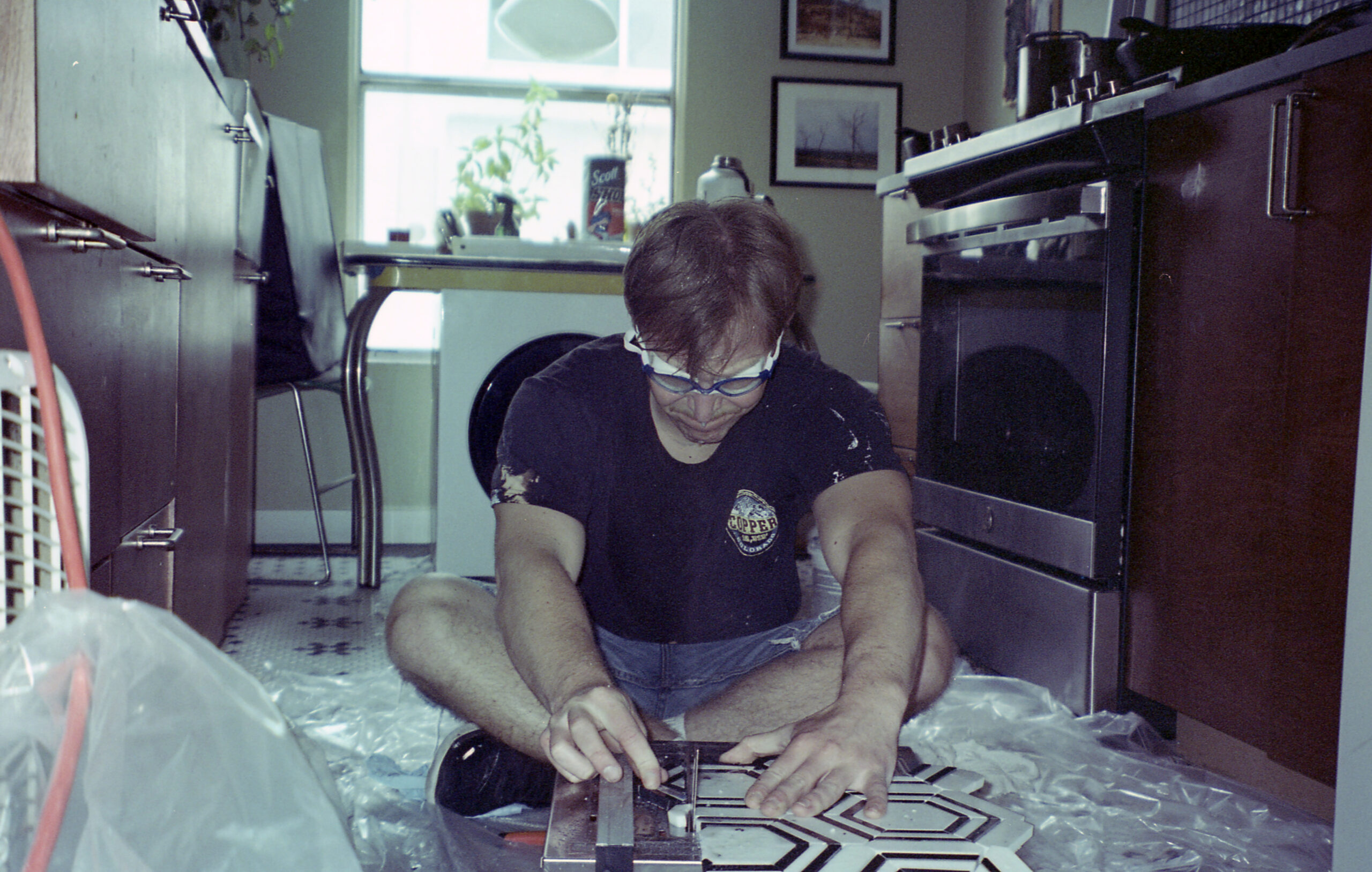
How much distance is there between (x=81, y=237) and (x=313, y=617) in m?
1.68

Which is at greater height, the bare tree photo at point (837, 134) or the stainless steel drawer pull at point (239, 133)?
the bare tree photo at point (837, 134)

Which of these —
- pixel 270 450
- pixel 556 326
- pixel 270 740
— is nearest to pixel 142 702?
pixel 270 740

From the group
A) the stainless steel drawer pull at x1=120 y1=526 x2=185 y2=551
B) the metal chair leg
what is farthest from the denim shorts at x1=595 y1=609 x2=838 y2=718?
the metal chair leg

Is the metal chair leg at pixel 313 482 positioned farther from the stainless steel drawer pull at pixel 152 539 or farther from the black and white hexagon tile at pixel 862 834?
the black and white hexagon tile at pixel 862 834

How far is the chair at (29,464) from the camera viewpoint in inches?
19.6

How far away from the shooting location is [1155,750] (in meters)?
1.56

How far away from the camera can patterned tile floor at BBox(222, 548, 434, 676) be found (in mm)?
1958

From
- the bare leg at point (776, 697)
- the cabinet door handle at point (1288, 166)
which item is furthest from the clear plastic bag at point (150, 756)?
the cabinet door handle at point (1288, 166)

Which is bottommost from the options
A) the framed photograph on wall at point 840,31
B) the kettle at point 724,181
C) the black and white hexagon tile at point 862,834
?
the black and white hexagon tile at point 862,834

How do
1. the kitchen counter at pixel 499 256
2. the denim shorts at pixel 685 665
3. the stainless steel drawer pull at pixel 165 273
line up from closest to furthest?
the stainless steel drawer pull at pixel 165 273
the denim shorts at pixel 685 665
the kitchen counter at pixel 499 256

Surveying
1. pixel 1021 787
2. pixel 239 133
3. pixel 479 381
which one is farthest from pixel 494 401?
pixel 1021 787

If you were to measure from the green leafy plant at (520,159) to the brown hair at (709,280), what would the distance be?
6.37 ft

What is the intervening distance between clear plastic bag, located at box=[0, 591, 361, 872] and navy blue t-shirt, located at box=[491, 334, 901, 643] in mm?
737

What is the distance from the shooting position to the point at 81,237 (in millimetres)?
774
